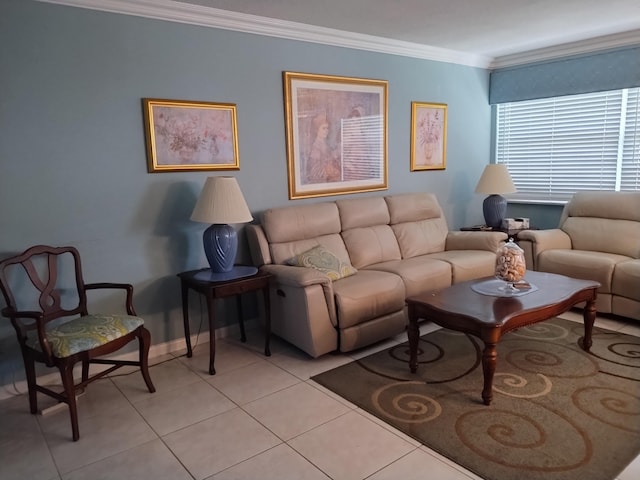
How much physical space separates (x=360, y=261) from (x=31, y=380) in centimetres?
243

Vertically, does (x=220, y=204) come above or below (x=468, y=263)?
above

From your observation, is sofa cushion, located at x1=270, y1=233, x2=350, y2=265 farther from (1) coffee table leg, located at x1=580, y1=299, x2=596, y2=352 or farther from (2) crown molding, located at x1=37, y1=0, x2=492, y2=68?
(1) coffee table leg, located at x1=580, y1=299, x2=596, y2=352

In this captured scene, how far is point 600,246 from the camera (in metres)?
4.12

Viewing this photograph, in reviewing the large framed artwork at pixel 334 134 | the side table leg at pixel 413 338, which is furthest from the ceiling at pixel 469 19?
the side table leg at pixel 413 338

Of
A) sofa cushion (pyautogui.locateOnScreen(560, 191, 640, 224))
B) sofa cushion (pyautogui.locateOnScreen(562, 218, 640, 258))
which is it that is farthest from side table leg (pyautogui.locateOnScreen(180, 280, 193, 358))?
sofa cushion (pyautogui.locateOnScreen(560, 191, 640, 224))

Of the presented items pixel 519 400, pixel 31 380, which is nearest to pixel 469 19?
pixel 519 400

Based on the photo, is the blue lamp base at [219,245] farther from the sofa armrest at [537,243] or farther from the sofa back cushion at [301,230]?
the sofa armrest at [537,243]

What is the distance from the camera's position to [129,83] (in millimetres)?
3010

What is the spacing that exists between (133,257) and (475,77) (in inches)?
164

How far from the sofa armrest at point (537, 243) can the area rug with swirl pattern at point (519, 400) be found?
0.86 meters

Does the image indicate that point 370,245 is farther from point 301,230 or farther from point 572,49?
point 572,49

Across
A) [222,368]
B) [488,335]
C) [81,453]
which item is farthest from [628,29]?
[81,453]

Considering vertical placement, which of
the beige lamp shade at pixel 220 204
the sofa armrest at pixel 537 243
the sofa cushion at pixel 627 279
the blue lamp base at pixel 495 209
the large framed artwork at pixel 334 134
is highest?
the large framed artwork at pixel 334 134

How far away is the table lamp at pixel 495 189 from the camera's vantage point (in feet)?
15.3
